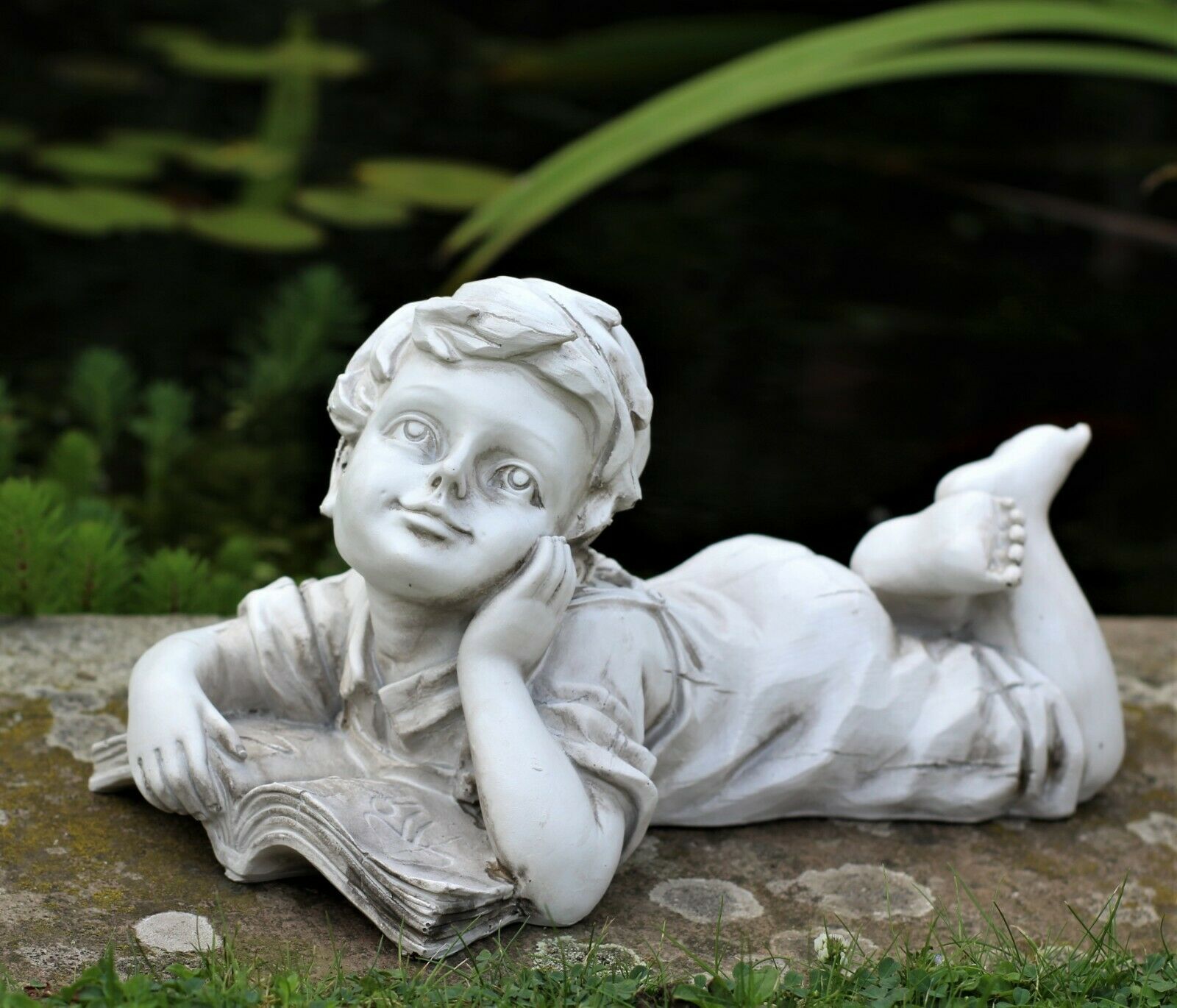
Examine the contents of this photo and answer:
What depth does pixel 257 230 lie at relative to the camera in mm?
5223

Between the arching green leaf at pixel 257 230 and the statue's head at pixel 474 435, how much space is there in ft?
10.4

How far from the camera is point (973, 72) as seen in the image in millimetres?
6984

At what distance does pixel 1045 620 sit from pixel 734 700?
0.49 m

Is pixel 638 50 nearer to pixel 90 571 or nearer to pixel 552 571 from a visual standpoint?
pixel 90 571

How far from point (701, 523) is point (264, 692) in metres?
1.97

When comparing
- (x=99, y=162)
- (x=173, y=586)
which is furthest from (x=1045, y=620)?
(x=99, y=162)

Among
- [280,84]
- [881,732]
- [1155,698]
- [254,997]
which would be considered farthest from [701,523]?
[280,84]

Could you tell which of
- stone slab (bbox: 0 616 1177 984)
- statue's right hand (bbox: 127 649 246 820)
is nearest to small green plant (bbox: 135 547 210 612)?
stone slab (bbox: 0 616 1177 984)

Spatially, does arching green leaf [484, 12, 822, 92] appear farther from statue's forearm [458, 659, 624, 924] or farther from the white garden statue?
statue's forearm [458, 659, 624, 924]

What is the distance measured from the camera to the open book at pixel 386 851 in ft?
6.57

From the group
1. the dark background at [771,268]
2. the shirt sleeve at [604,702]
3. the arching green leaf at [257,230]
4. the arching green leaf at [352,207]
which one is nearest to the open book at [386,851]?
the shirt sleeve at [604,702]

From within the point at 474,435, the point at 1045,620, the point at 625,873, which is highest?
the point at 474,435

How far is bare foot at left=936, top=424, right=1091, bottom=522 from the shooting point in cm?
255

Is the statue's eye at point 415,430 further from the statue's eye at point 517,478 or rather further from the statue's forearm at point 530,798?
the statue's forearm at point 530,798
